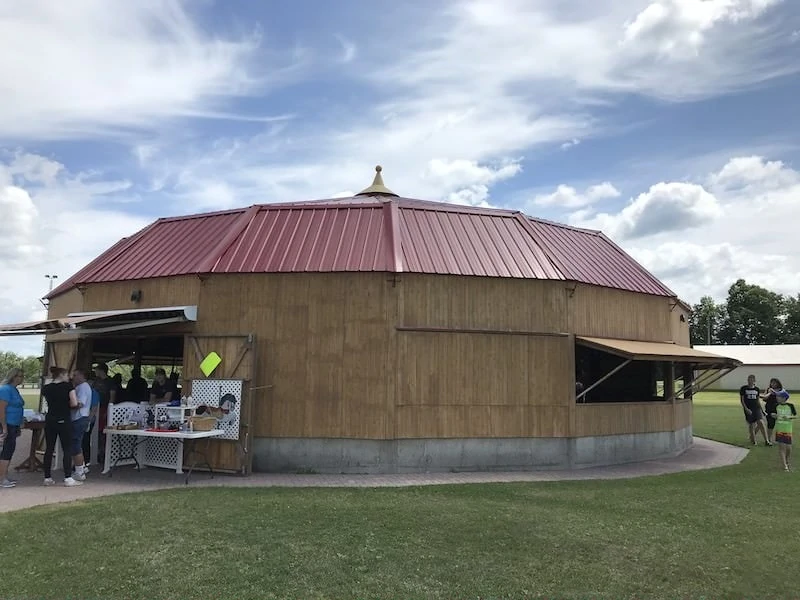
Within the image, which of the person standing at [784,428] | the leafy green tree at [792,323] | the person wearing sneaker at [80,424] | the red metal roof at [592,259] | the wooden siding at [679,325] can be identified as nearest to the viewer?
the person wearing sneaker at [80,424]

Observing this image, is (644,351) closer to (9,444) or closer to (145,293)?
(145,293)

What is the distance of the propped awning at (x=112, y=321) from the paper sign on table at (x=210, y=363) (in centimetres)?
104

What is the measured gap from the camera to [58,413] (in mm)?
10898

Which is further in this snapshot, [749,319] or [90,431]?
[749,319]

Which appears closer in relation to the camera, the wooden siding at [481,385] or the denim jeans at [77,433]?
the denim jeans at [77,433]

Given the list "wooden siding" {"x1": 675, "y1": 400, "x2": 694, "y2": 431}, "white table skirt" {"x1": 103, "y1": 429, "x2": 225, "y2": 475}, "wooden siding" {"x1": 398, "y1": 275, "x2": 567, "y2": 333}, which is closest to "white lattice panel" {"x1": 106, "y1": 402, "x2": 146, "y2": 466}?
"white table skirt" {"x1": 103, "y1": 429, "x2": 225, "y2": 475}

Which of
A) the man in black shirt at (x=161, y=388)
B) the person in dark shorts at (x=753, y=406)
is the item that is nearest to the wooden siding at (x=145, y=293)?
the man in black shirt at (x=161, y=388)

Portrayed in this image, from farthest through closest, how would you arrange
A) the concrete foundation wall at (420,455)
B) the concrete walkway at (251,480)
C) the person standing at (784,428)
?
the person standing at (784,428) → the concrete foundation wall at (420,455) → the concrete walkway at (251,480)

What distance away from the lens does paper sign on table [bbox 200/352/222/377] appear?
1268 cm

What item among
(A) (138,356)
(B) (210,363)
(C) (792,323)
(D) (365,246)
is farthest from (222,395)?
(C) (792,323)

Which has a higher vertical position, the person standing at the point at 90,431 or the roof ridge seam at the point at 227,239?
the roof ridge seam at the point at 227,239

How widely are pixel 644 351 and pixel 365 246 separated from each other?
6.64 meters

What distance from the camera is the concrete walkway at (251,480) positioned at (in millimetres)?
10086

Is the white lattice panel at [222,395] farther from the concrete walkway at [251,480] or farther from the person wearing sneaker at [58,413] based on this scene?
the person wearing sneaker at [58,413]
